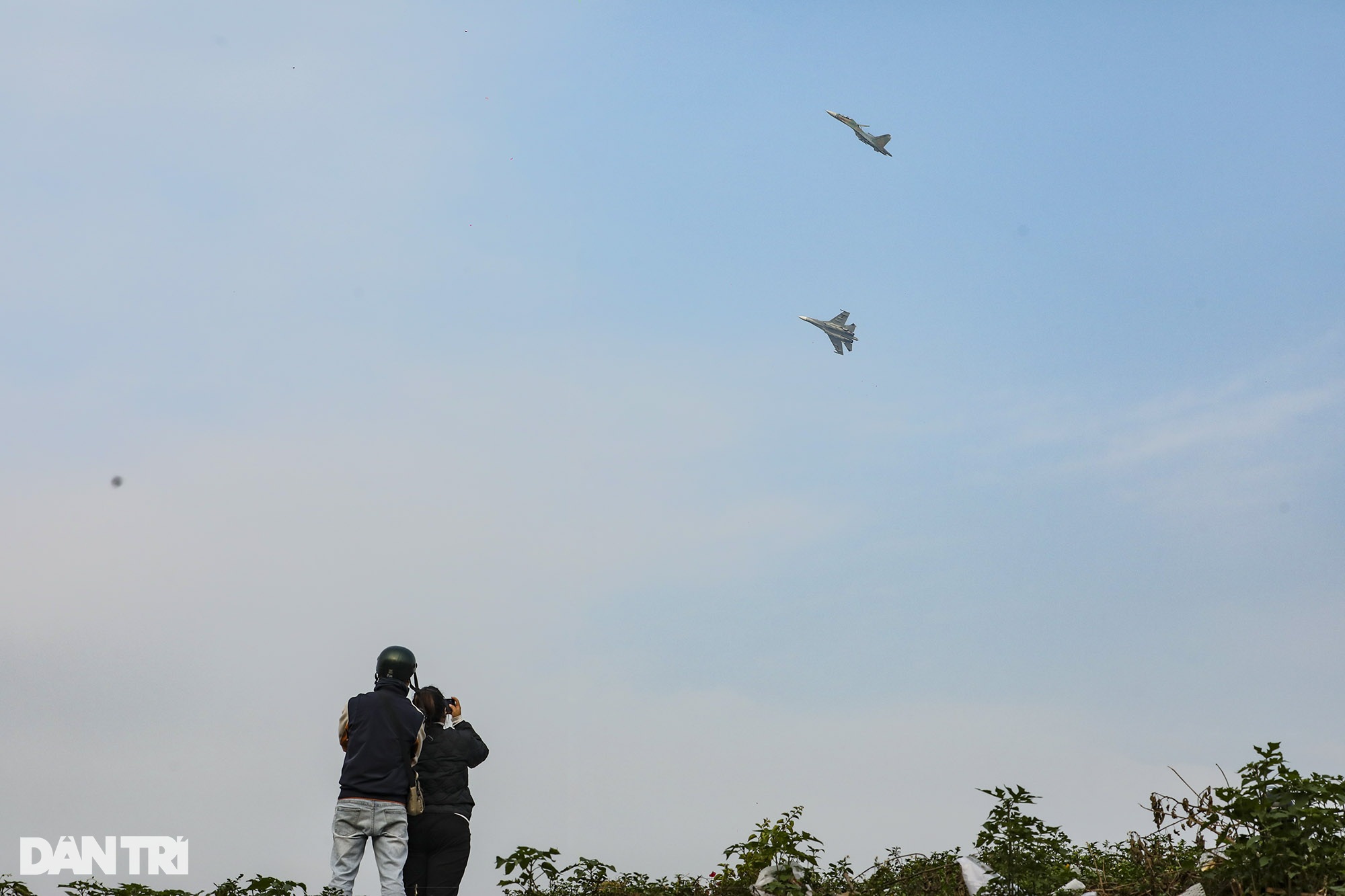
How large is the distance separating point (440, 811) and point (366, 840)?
804 mm

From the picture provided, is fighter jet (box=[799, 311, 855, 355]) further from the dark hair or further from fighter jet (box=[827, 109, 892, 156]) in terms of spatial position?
the dark hair

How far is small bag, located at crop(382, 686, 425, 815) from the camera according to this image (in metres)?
10.8

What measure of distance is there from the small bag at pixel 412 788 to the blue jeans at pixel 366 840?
0.31m

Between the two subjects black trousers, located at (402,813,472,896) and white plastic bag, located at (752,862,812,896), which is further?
black trousers, located at (402,813,472,896)

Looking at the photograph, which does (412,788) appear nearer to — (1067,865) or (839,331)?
(1067,865)

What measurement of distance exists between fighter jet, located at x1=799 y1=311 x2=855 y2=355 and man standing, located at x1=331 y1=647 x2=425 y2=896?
44.0 m

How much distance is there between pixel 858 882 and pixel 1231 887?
3229mm

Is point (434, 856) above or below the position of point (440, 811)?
below

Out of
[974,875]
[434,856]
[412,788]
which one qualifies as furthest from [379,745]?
[974,875]

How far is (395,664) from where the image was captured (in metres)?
11.1

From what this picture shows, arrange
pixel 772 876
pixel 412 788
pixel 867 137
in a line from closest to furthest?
pixel 772 876 → pixel 412 788 → pixel 867 137

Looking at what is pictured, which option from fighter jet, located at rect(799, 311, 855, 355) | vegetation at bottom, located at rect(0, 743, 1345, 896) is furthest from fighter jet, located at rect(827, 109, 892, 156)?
vegetation at bottom, located at rect(0, 743, 1345, 896)

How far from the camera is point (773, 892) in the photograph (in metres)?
9.27

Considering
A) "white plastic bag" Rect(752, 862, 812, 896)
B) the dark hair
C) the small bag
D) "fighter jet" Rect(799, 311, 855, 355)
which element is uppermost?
"fighter jet" Rect(799, 311, 855, 355)
